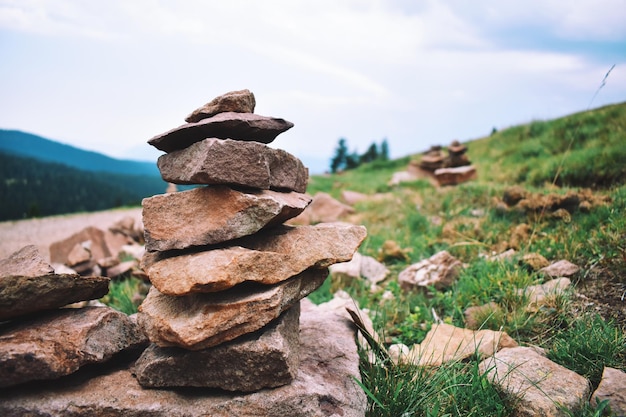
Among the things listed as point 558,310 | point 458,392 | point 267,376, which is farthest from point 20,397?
point 558,310

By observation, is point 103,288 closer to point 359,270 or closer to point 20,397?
point 20,397

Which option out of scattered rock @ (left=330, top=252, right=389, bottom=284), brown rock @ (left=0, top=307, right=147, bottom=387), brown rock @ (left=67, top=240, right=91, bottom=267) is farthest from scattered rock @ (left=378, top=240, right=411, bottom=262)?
brown rock @ (left=67, top=240, right=91, bottom=267)

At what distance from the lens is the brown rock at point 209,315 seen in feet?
8.05

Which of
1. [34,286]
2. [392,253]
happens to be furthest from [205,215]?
[392,253]

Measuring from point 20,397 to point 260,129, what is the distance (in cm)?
238

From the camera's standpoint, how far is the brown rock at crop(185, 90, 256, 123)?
298 centimetres

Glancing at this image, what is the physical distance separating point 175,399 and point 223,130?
1.87m

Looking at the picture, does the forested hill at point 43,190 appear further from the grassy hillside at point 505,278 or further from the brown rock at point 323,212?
the grassy hillside at point 505,278

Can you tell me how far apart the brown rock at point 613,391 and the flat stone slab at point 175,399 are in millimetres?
1567

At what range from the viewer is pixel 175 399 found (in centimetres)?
262

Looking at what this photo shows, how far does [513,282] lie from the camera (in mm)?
4383

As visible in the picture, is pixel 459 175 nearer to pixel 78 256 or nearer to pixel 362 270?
pixel 362 270

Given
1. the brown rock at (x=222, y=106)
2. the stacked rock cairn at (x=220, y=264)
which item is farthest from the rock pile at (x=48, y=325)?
the brown rock at (x=222, y=106)

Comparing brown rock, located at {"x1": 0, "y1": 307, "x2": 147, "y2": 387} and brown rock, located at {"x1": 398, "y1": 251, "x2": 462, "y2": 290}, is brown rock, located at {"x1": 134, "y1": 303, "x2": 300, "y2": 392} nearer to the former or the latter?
brown rock, located at {"x1": 0, "y1": 307, "x2": 147, "y2": 387}
